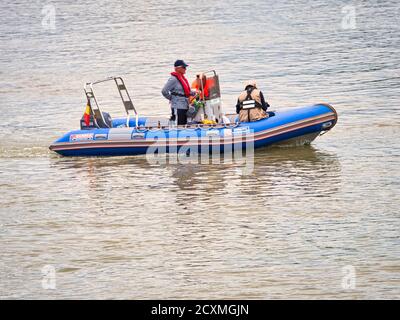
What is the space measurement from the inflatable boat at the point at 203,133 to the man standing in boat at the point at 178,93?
0.27m

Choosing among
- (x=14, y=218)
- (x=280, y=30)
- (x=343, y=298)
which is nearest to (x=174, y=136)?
(x=14, y=218)

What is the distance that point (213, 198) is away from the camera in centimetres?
1583

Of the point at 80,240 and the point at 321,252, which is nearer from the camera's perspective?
the point at 321,252

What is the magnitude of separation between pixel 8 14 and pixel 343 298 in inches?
1436

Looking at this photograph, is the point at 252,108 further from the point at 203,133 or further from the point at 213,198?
the point at 213,198

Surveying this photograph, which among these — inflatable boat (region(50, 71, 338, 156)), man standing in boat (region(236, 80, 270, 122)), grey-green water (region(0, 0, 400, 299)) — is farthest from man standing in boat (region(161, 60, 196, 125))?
grey-green water (region(0, 0, 400, 299))

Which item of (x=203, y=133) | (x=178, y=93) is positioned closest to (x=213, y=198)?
(x=203, y=133)

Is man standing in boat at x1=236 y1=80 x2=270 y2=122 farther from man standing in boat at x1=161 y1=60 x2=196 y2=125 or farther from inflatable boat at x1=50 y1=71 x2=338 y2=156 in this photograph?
man standing in boat at x1=161 y1=60 x2=196 y2=125

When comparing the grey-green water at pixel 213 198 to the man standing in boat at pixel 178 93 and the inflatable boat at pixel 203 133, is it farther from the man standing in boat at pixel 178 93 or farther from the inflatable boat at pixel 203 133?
the man standing in boat at pixel 178 93

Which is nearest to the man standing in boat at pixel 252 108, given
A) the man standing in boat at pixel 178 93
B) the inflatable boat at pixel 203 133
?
the inflatable boat at pixel 203 133

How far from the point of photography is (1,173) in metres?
18.5

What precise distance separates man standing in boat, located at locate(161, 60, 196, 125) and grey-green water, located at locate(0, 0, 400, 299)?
1085 mm

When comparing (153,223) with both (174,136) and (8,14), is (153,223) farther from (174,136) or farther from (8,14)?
(8,14)
